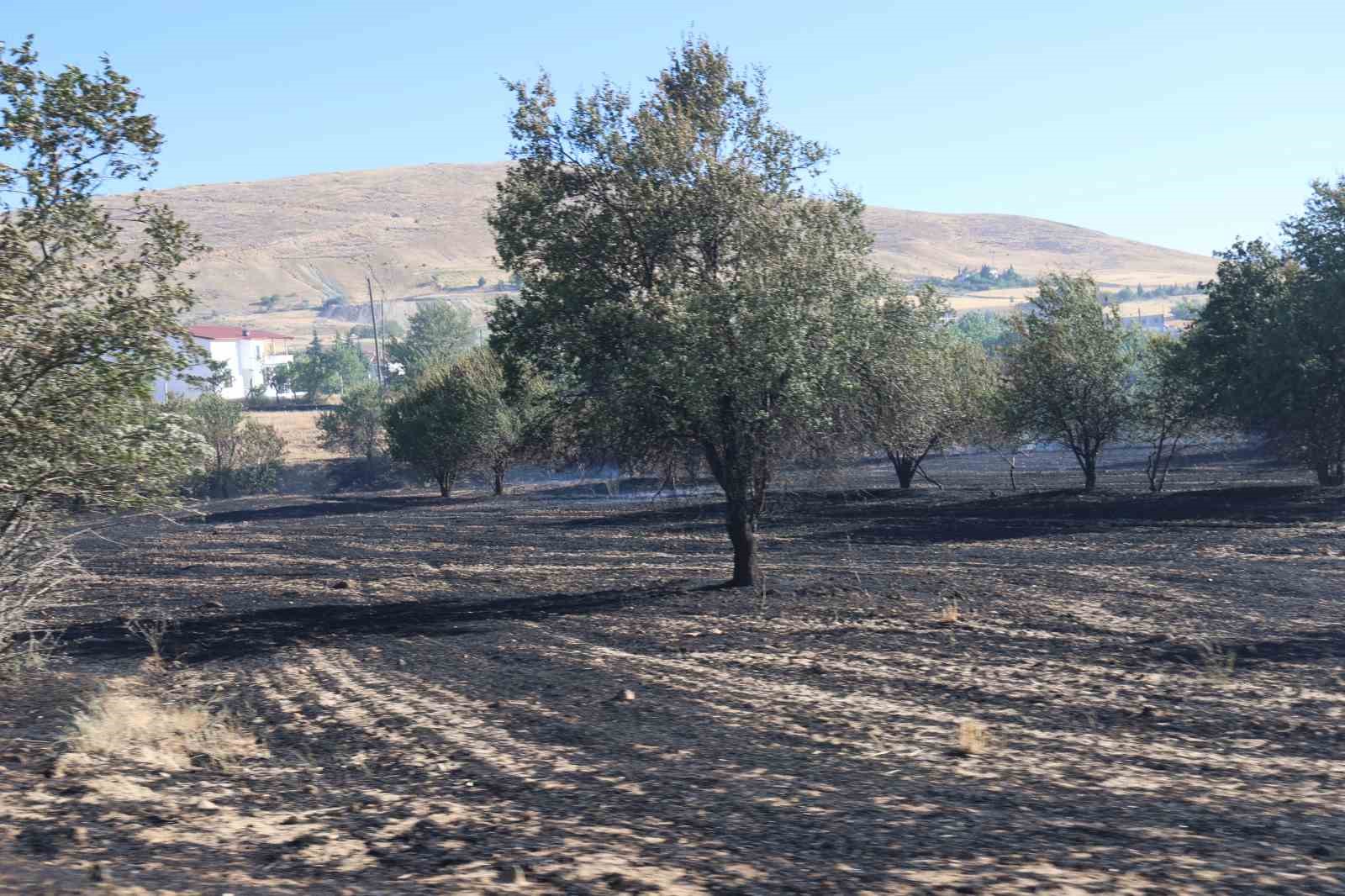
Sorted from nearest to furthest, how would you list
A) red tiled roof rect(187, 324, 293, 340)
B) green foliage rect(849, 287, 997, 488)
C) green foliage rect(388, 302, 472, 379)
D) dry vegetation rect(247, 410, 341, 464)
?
green foliage rect(849, 287, 997, 488)
dry vegetation rect(247, 410, 341, 464)
red tiled roof rect(187, 324, 293, 340)
green foliage rect(388, 302, 472, 379)

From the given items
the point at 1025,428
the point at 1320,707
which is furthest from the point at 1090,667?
the point at 1025,428

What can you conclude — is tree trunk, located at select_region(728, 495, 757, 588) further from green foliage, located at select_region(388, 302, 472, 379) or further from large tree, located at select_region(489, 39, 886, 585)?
green foliage, located at select_region(388, 302, 472, 379)

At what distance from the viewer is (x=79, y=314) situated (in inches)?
500

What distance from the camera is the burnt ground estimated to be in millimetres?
7402

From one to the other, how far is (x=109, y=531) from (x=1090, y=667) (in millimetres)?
45025

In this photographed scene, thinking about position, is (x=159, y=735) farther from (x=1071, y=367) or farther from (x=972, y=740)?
(x=1071, y=367)

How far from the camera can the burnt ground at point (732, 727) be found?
740 centimetres

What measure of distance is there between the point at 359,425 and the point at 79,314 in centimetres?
7316

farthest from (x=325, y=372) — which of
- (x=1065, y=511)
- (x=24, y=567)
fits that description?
(x=24, y=567)

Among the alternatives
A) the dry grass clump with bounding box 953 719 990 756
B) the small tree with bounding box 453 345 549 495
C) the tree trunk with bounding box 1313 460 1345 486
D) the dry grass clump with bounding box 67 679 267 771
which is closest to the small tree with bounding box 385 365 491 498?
the small tree with bounding box 453 345 549 495

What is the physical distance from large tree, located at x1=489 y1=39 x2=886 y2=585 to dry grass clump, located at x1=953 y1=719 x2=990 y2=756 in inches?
318

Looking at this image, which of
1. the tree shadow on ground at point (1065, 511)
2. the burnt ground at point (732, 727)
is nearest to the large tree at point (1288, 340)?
the tree shadow on ground at point (1065, 511)

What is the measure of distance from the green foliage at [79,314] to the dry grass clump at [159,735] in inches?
108

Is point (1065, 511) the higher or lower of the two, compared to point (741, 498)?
lower
